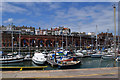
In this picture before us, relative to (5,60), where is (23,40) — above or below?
above

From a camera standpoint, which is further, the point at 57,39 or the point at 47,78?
the point at 57,39

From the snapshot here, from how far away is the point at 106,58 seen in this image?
43.5 meters

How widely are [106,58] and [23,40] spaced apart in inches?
2409

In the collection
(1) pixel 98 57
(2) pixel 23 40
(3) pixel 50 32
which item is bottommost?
(1) pixel 98 57

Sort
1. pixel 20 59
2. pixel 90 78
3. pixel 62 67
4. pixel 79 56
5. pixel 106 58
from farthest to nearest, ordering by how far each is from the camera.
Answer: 1. pixel 79 56
2. pixel 106 58
3. pixel 20 59
4. pixel 62 67
5. pixel 90 78

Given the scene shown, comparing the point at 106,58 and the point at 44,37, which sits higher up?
the point at 44,37

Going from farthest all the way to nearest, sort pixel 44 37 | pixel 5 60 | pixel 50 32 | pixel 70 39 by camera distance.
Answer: pixel 50 32, pixel 70 39, pixel 44 37, pixel 5 60

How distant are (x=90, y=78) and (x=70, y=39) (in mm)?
89411

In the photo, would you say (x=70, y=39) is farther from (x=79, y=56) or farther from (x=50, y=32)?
(x=79, y=56)

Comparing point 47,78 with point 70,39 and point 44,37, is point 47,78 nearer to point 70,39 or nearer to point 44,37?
point 44,37

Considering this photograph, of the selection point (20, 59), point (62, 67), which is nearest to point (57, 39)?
point (20, 59)

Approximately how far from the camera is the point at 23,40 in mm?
87438

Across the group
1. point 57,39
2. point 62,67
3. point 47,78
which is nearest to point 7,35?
point 57,39

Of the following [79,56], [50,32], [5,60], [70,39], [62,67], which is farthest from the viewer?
[50,32]
